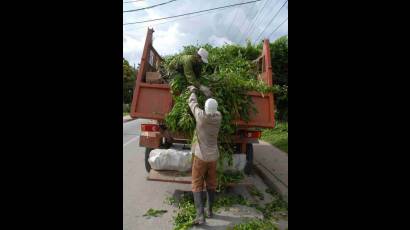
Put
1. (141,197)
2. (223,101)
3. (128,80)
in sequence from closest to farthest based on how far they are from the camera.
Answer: (223,101)
(141,197)
(128,80)

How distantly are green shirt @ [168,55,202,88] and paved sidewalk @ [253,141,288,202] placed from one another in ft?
8.44

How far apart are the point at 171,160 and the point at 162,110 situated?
0.82 metres

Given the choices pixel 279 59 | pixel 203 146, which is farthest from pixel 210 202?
pixel 279 59

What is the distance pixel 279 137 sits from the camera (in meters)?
11.8

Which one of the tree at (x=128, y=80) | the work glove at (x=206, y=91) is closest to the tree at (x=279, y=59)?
the work glove at (x=206, y=91)

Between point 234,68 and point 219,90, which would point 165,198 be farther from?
point 234,68

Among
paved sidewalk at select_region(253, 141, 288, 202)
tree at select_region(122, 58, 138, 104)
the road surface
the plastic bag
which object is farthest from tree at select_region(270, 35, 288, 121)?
tree at select_region(122, 58, 138, 104)

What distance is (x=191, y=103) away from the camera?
450cm

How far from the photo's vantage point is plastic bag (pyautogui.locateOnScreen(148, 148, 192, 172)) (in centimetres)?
507

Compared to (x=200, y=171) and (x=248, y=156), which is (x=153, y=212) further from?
(x=248, y=156)

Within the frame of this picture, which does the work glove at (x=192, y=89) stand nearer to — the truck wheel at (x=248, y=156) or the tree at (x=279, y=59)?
the truck wheel at (x=248, y=156)

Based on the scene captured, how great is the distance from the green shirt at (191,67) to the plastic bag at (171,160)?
1.14 metres

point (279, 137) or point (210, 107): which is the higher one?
point (210, 107)
